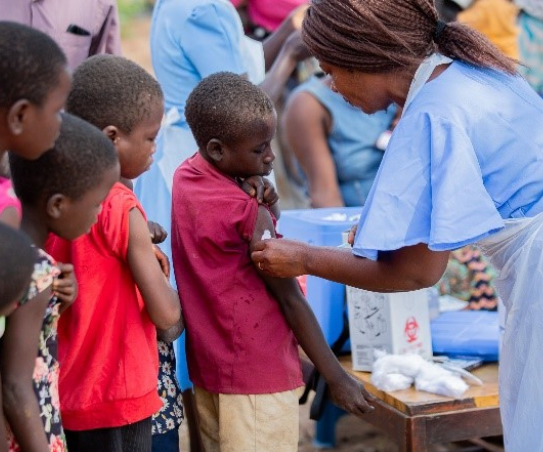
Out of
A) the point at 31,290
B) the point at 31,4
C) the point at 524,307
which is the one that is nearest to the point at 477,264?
the point at 524,307

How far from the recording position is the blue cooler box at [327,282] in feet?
11.9

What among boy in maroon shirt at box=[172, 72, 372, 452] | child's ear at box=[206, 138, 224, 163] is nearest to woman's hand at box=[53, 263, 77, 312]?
boy in maroon shirt at box=[172, 72, 372, 452]

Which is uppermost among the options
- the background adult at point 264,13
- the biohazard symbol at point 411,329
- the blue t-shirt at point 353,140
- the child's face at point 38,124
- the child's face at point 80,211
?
the child's face at point 38,124

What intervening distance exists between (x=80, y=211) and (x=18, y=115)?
0.35 meters

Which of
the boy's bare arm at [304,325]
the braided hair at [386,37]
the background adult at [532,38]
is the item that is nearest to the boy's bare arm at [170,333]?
the boy's bare arm at [304,325]

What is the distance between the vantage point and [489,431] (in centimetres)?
336

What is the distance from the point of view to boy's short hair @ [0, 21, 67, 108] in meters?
1.80

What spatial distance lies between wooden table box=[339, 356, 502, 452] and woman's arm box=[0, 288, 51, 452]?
5.09 ft

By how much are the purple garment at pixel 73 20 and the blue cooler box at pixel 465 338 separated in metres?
1.71

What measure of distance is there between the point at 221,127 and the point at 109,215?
488mm

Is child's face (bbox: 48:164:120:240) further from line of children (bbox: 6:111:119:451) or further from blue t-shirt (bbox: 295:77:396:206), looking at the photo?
blue t-shirt (bbox: 295:77:396:206)

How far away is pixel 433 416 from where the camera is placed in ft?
10.6

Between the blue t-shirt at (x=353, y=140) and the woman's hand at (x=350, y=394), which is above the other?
the blue t-shirt at (x=353, y=140)

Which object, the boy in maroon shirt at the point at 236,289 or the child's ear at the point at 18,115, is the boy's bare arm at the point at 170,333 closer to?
the boy in maroon shirt at the point at 236,289
